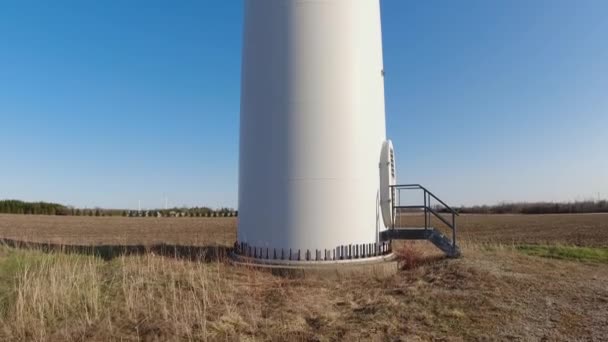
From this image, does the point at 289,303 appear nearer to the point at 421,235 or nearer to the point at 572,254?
the point at 421,235

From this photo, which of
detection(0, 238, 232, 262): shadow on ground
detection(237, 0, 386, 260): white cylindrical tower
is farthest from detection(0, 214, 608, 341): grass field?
detection(0, 238, 232, 262): shadow on ground

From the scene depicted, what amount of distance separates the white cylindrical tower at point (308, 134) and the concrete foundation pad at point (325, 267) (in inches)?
6.5

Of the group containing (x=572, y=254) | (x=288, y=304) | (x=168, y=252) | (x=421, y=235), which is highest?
(x=421, y=235)

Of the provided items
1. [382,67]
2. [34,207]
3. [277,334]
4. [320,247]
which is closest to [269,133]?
[320,247]

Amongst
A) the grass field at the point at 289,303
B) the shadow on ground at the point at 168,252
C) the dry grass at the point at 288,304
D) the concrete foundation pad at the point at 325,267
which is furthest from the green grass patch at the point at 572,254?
the shadow on ground at the point at 168,252

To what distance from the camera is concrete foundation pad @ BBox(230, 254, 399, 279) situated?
31.2ft

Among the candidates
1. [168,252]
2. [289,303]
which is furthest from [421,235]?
[168,252]

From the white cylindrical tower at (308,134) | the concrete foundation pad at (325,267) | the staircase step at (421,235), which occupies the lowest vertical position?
the concrete foundation pad at (325,267)

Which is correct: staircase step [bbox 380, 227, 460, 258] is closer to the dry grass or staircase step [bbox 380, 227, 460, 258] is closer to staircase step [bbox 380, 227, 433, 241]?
staircase step [bbox 380, 227, 433, 241]

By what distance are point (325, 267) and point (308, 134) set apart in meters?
2.70

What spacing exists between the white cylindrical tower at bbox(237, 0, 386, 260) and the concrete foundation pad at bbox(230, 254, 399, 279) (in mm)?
165

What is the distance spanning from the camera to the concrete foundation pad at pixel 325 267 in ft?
31.2

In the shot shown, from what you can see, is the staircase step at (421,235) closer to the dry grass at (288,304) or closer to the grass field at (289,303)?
the grass field at (289,303)

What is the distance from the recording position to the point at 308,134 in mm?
10039
